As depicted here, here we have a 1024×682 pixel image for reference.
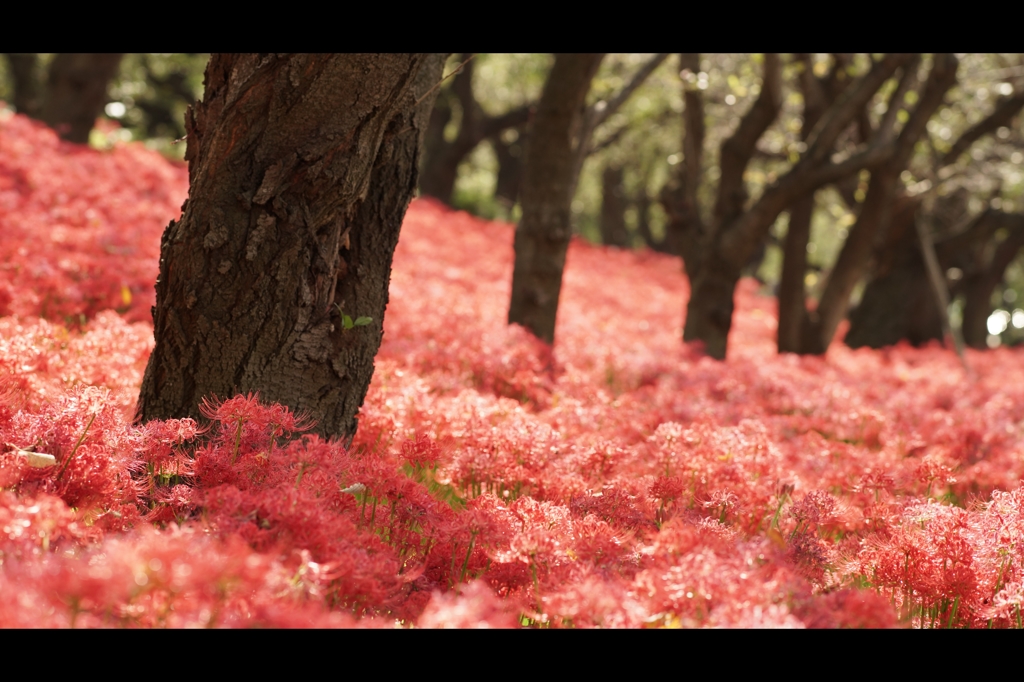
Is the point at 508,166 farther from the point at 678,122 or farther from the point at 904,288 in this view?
the point at 904,288

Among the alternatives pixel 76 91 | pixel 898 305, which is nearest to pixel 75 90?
pixel 76 91

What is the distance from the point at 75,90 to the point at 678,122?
12387 millimetres

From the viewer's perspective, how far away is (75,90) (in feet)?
42.9

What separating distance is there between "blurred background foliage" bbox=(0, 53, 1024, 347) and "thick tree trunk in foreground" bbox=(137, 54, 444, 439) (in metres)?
0.51

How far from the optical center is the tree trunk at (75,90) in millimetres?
Answer: 12945

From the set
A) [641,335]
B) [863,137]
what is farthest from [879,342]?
[641,335]

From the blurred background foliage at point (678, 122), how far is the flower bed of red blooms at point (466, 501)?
1431 mm

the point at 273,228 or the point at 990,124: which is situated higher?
the point at 990,124

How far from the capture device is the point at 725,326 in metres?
9.41

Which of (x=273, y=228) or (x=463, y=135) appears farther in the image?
(x=463, y=135)

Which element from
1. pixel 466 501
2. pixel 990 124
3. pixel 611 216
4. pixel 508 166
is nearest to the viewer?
pixel 466 501

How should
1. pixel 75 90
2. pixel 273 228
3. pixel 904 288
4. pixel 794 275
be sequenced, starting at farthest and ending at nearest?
pixel 904 288, pixel 75 90, pixel 794 275, pixel 273 228

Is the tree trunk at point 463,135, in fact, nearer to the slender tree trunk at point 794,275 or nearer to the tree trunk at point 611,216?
the tree trunk at point 611,216
